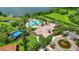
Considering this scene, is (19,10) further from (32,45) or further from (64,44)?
(64,44)

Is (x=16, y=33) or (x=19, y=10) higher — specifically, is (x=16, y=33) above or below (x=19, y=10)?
below

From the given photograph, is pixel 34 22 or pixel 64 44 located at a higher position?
pixel 34 22

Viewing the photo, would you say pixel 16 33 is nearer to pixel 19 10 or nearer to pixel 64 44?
pixel 19 10

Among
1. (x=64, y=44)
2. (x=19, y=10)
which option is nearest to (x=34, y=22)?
(x=19, y=10)

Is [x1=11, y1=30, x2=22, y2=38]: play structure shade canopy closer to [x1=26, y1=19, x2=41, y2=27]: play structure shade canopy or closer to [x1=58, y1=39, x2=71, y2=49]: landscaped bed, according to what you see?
[x1=26, y1=19, x2=41, y2=27]: play structure shade canopy

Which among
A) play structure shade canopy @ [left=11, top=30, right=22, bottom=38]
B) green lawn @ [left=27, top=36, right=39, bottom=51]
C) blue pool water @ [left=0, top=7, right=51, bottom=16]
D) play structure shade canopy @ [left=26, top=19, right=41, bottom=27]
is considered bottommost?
green lawn @ [left=27, top=36, right=39, bottom=51]

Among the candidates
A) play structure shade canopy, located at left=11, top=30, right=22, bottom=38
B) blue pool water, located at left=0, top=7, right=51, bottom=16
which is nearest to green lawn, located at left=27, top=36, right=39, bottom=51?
play structure shade canopy, located at left=11, top=30, right=22, bottom=38

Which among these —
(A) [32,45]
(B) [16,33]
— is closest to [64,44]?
Answer: (A) [32,45]

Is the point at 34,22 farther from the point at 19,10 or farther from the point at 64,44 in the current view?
the point at 64,44
